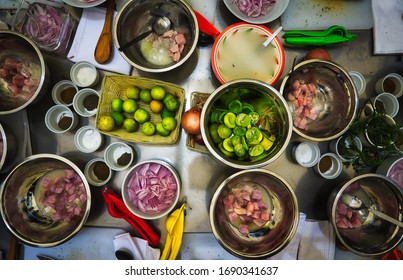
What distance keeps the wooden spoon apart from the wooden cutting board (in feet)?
2.95

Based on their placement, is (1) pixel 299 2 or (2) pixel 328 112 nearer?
(2) pixel 328 112

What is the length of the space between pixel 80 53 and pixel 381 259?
182 centimetres

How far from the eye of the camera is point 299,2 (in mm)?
1488

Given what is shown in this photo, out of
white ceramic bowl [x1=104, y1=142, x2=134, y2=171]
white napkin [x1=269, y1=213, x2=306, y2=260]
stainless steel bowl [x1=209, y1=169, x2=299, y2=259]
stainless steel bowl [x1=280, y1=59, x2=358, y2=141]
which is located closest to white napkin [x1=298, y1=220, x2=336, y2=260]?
white napkin [x1=269, y1=213, x2=306, y2=260]

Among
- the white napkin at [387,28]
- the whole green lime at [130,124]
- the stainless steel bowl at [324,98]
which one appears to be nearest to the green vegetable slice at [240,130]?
the stainless steel bowl at [324,98]

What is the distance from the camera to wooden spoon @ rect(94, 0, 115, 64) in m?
1.40

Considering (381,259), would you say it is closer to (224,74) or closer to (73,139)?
(224,74)

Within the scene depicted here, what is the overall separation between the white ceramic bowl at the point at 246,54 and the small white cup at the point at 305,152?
35 cm

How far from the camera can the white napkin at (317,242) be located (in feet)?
4.58

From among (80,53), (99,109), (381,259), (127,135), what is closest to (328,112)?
(381,259)

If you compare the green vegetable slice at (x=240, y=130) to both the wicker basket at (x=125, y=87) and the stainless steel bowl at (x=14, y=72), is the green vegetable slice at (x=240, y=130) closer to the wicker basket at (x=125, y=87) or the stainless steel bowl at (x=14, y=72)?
the wicker basket at (x=125, y=87)

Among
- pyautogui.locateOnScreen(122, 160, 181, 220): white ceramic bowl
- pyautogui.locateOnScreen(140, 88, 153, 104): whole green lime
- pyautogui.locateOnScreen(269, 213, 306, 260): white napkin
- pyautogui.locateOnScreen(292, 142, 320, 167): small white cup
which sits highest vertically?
pyautogui.locateOnScreen(140, 88, 153, 104): whole green lime

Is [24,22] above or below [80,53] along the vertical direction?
above

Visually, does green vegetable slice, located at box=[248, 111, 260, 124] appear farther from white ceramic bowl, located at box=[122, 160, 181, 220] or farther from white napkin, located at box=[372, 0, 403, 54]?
white napkin, located at box=[372, 0, 403, 54]
